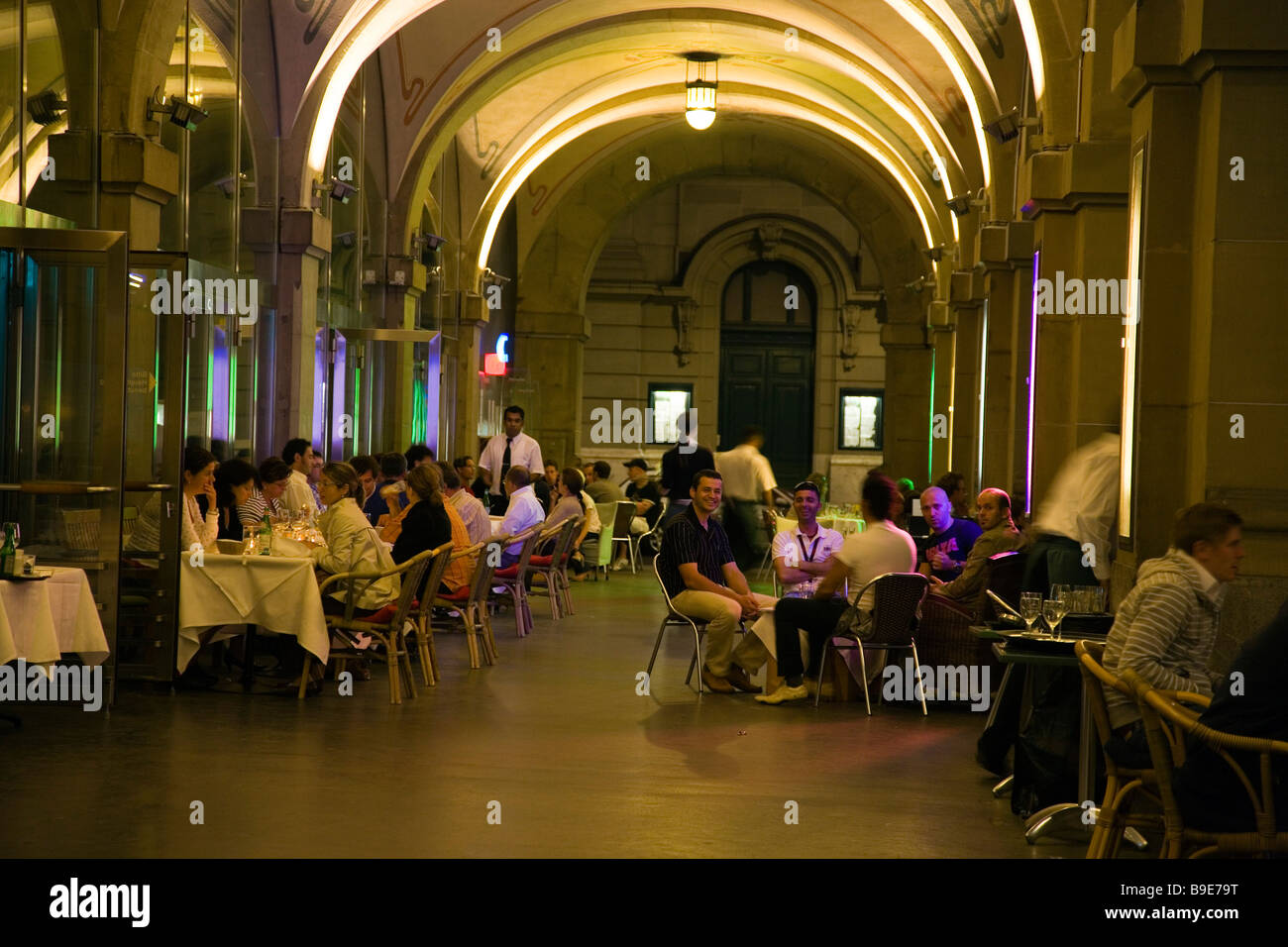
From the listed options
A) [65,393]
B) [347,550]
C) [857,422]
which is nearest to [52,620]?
[347,550]

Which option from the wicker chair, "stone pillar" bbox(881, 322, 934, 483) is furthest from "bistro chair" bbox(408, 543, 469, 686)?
"stone pillar" bbox(881, 322, 934, 483)

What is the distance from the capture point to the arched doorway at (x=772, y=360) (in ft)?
84.7

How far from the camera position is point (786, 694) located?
7.62 meters

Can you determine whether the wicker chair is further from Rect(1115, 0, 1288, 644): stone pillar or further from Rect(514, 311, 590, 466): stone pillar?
Rect(514, 311, 590, 466): stone pillar

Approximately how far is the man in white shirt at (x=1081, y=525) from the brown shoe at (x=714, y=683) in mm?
1895

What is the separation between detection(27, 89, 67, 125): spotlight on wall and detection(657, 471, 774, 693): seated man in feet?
14.5

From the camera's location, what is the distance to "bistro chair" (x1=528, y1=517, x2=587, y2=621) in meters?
11.2

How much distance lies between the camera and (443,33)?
15.3m

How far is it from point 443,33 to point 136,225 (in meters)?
6.58

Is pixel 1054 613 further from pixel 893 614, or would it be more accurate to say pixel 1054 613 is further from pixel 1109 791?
pixel 893 614

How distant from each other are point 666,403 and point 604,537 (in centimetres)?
1084

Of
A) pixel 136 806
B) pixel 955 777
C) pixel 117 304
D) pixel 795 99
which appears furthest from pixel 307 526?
pixel 795 99
